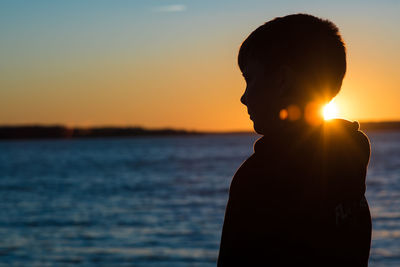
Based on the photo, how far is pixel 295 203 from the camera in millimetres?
1682

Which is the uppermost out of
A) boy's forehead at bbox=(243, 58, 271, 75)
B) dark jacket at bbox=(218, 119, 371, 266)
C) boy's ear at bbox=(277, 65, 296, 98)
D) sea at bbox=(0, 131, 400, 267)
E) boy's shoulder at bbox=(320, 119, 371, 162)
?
boy's forehead at bbox=(243, 58, 271, 75)

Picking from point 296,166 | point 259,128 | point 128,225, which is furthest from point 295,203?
point 128,225

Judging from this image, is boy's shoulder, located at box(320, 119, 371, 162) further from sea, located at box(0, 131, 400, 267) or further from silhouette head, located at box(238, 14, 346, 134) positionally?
sea, located at box(0, 131, 400, 267)

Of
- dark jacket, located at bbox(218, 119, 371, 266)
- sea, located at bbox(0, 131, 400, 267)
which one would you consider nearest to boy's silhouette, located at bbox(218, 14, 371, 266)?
dark jacket, located at bbox(218, 119, 371, 266)

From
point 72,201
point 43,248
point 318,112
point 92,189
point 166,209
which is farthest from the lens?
point 92,189

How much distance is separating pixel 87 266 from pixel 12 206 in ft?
40.3

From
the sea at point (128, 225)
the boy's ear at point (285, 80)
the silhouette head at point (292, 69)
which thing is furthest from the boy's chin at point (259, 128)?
the sea at point (128, 225)

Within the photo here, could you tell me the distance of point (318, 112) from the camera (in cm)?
179

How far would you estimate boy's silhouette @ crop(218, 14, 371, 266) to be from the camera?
1.68 meters

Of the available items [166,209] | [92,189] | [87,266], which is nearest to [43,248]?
[87,266]

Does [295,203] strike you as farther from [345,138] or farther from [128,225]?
[128,225]

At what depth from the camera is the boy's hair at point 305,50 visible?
1.73m

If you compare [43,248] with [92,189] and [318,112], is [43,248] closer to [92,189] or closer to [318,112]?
[318,112]

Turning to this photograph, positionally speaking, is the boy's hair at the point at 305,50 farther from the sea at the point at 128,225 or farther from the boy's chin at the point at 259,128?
the sea at the point at 128,225
